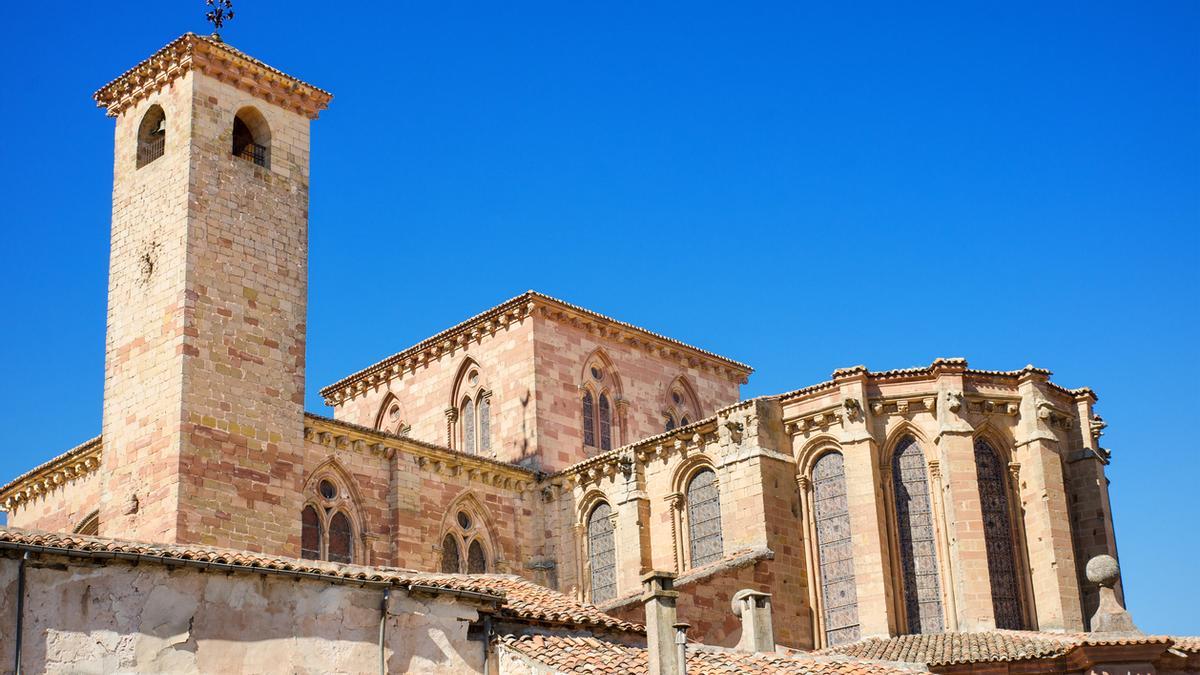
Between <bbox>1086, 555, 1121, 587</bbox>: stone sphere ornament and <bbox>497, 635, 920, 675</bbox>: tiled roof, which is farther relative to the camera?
<bbox>1086, 555, 1121, 587</bbox>: stone sphere ornament

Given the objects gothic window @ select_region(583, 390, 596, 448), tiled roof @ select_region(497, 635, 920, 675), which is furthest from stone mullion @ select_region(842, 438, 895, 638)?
gothic window @ select_region(583, 390, 596, 448)

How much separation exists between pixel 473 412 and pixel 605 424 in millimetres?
3353

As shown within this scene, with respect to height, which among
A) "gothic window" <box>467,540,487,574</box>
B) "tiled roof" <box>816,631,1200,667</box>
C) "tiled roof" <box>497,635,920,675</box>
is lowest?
"tiled roof" <box>497,635,920,675</box>

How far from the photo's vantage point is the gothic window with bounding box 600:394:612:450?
3653 centimetres

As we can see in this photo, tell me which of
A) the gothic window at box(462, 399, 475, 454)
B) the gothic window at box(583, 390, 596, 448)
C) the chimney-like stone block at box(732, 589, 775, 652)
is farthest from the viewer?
the gothic window at box(462, 399, 475, 454)

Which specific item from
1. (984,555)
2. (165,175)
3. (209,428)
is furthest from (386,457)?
(984,555)

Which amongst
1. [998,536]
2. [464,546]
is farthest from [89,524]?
[998,536]

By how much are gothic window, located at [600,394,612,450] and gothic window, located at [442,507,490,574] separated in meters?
5.31

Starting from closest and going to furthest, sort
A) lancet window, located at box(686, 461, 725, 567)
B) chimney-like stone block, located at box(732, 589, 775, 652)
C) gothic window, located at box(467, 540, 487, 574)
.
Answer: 1. chimney-like stone block, located at box(732, 589, 775, 652)
2. lancet window, located at box(686, 461, 725, 567)
3. gothic window, located at box(467, 540, 487, 574)

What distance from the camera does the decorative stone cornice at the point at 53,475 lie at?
29719 mm

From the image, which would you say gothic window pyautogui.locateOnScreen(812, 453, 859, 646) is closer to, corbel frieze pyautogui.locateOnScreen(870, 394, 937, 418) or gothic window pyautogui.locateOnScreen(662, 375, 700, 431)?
corbel frieze pyautogui.locateOnScreen(870, 394, 937, 418)

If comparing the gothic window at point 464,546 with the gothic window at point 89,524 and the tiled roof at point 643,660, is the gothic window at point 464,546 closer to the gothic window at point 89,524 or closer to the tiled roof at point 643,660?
the gothic window at point 89,524

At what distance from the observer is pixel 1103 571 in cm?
2617

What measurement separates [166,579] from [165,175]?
13962mm
